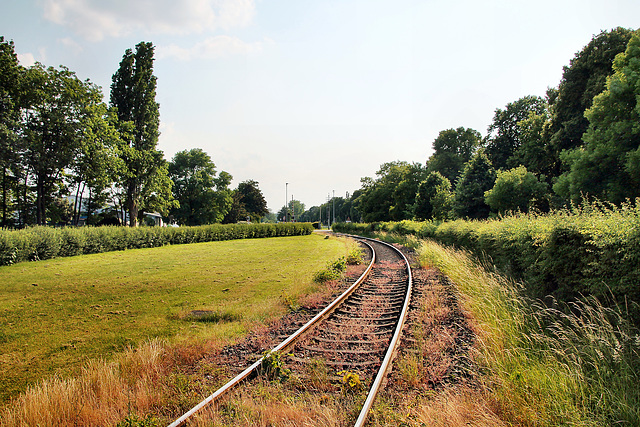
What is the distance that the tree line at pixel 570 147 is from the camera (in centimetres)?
1705

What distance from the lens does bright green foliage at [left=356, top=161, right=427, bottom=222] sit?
1982 inches

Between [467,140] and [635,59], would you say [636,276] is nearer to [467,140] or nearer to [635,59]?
[635,59]

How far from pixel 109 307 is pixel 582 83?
32014 millimetres

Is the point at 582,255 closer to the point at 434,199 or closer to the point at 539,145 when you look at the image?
the point at 539,145

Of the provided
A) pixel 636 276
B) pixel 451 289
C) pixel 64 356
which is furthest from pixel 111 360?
pixel 451 289

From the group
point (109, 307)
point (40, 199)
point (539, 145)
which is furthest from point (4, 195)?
point (539, 145)

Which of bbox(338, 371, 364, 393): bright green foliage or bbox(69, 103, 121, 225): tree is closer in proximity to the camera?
bbox(338, 371, 364, 393): bright green foliage

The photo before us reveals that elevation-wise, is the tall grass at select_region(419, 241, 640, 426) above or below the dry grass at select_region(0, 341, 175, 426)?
above

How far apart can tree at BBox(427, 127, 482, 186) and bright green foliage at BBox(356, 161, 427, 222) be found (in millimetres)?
7122

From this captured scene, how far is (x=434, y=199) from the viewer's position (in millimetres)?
36500

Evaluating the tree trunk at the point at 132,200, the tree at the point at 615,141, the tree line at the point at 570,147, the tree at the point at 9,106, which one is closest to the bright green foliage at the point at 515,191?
the tree line at the point at 570,147

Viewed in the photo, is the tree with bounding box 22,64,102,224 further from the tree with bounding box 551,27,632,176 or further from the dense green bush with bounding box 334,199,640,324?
the tree with bounding box 551,27,632,176

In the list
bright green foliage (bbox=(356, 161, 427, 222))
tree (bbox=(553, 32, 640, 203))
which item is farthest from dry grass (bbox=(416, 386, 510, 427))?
bright green foliage (bbox=(356, 161, 427, 222))

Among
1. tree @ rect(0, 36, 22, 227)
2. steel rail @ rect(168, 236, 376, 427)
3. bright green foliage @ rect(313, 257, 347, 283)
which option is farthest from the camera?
tree @ rect(0, 36, 22, 227)
